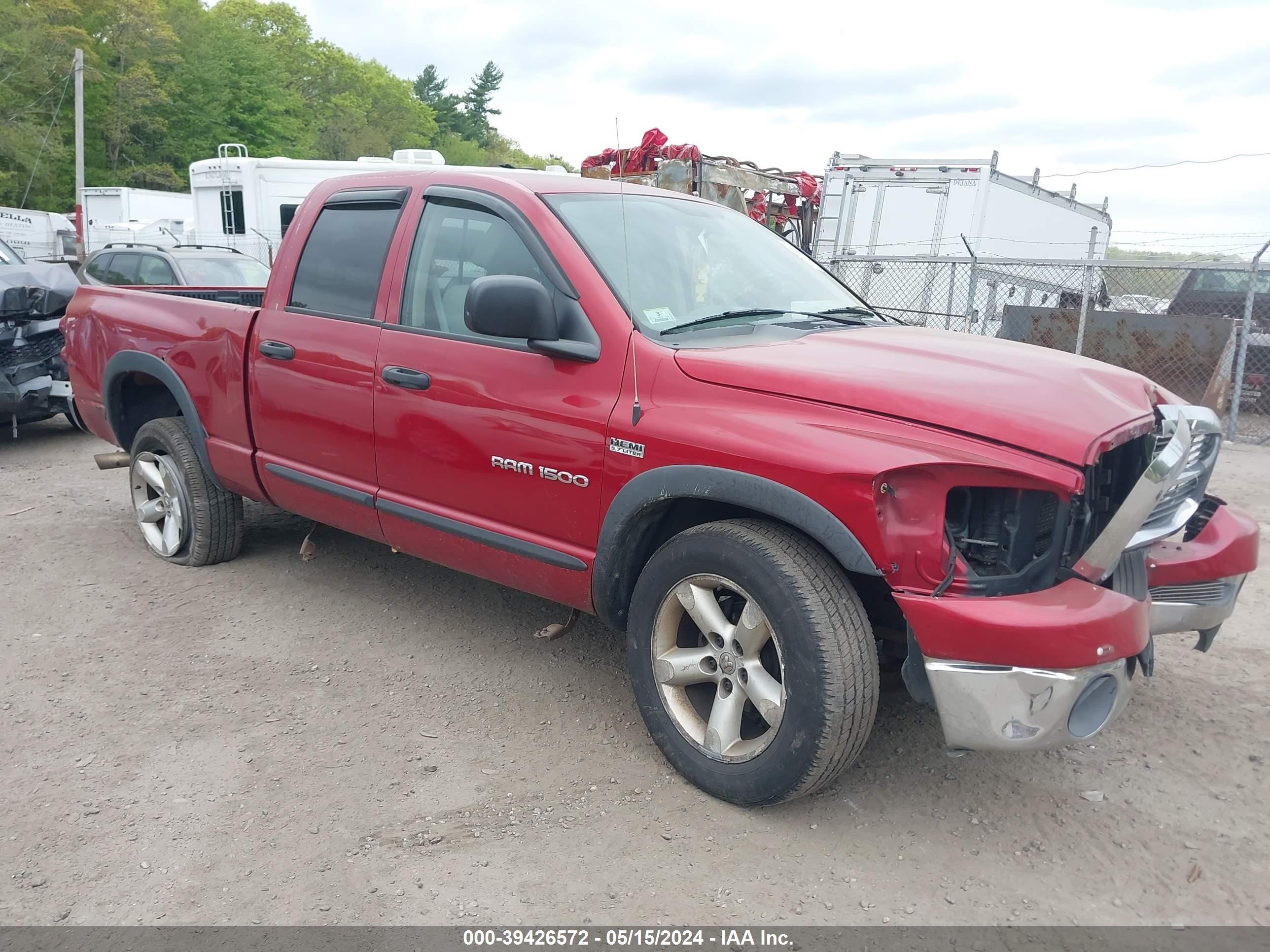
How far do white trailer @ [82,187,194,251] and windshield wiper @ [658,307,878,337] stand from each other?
2203cm

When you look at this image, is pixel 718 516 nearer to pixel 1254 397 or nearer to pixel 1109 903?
pixel 1109 903

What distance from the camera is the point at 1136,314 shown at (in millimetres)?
9250

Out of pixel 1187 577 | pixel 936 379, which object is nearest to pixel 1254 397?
pixel 1187 577

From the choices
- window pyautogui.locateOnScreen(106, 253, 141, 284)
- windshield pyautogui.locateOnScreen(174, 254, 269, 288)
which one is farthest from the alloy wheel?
window pyautogui.locateOnScreen(106, 253, 141, 284)

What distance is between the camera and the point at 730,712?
3.02 metres

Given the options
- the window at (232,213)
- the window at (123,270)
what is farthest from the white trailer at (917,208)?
the window at (232,213)

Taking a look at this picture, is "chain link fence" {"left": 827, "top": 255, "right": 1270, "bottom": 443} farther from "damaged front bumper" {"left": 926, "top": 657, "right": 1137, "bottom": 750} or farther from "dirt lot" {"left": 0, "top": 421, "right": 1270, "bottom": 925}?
Answer: "damaged front bumper" {"left": 926, "top": 657, "right": 1137, "bottom": 750}

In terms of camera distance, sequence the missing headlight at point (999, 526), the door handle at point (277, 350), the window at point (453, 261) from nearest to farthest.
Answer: the missing headlight at point (999, 526) → the window at point (453, 261) → the door handle at point (277, 350)

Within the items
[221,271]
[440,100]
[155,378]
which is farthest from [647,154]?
[440,100]

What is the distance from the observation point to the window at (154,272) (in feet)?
34.9

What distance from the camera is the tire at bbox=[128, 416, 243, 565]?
4953 millimetres

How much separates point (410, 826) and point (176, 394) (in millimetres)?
2833

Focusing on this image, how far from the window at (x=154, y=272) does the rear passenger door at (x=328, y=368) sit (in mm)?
7171

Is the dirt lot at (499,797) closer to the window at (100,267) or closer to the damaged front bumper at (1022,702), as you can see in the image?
the damaged front bumper at (1022,702)
